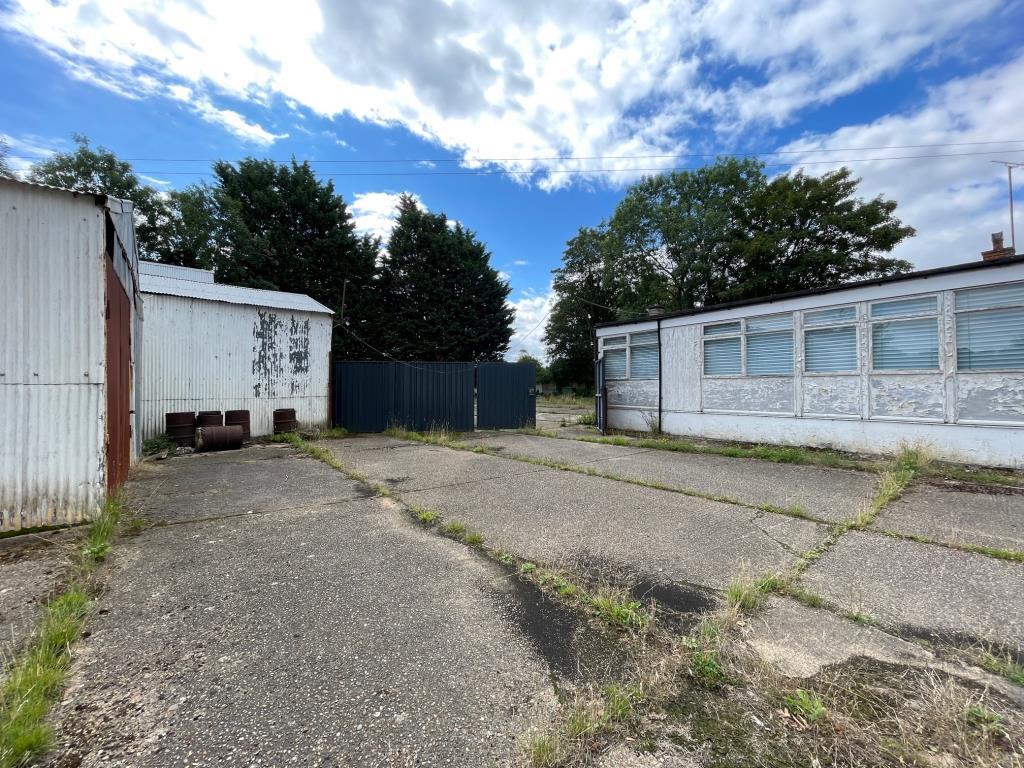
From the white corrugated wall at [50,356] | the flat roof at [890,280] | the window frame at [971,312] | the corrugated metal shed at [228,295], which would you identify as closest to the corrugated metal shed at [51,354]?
the white corrugated wall at [50,356]

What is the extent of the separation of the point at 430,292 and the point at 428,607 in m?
25.2

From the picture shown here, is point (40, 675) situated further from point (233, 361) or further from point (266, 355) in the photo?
point (266, 355)

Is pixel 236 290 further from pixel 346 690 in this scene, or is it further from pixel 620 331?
pixel 346 690

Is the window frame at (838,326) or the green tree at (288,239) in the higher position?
the green tree at (288,239)

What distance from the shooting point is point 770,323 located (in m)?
8.15

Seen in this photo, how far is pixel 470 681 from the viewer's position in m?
1.85

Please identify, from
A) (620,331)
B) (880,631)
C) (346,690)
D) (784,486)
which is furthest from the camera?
(620,331)

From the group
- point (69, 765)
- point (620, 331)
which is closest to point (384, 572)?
point (69, 765)

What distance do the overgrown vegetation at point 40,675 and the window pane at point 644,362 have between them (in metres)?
9.94

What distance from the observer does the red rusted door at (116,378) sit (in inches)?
154

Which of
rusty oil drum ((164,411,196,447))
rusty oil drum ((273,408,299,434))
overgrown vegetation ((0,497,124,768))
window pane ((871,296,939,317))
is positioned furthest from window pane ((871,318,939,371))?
rusty oil drum ((164,411,196,447))

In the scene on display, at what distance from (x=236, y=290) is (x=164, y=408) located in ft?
11.9

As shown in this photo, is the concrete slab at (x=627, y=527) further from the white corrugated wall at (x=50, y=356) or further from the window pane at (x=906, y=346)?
the window pane at (x=906, y=346)

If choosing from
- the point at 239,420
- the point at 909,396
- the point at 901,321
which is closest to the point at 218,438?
the point at 239,420
